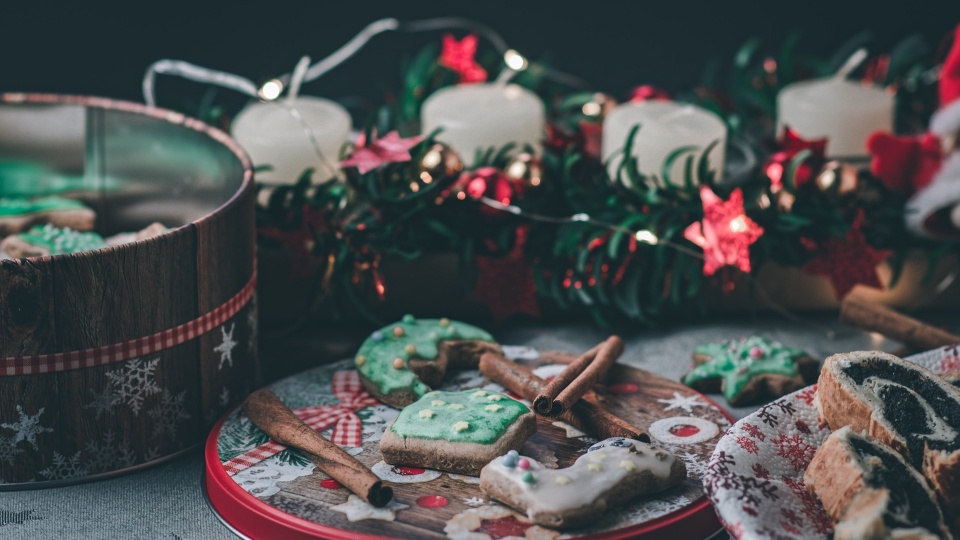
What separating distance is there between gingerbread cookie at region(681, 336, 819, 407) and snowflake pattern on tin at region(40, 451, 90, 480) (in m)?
0.66

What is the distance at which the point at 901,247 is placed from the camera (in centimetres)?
158

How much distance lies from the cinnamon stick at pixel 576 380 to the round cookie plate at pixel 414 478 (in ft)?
0.08

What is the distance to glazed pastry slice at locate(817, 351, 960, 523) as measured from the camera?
103cm

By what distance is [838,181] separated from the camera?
59.8 inches

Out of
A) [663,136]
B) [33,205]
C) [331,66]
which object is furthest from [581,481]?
[331,66]

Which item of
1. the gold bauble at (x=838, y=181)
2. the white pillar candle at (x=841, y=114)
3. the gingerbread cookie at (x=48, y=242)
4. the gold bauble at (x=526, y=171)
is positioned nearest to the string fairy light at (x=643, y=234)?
the gold bauble at (x=526, y=171)

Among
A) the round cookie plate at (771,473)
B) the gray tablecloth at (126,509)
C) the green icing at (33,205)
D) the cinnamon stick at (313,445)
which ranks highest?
the green icing at (33,205)

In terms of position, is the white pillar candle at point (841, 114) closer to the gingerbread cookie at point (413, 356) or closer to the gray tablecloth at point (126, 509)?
Result: the gray tablecloth at point (126, 509)

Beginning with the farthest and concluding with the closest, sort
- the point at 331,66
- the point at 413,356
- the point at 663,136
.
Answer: the point at 331,66
the point at 663,136
the point at 413,356

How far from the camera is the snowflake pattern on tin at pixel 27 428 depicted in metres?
1.16

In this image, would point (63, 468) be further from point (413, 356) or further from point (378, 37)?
point (378, 37)

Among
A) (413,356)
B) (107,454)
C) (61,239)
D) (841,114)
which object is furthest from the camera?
(841,114)

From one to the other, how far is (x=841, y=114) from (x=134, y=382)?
40.2 inches

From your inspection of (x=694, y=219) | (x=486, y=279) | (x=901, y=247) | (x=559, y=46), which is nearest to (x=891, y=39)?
(x=559, y=46)
